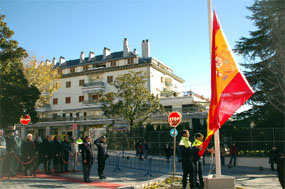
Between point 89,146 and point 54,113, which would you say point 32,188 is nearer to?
point 89,146

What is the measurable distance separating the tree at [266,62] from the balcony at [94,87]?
33.2 m

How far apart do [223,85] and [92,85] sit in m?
48.1

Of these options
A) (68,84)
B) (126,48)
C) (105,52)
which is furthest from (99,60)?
(68,84)

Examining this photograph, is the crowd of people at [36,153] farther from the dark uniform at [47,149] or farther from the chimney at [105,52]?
the chimney at [105,52]

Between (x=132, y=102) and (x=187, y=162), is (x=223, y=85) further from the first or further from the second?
(x=132, y=102)

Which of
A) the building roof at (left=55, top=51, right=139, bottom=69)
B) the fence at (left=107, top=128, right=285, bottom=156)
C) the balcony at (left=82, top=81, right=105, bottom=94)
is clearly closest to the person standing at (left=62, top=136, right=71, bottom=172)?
the fence at (left=107, top=128, right=285, bottom=156)

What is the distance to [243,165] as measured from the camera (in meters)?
19.3

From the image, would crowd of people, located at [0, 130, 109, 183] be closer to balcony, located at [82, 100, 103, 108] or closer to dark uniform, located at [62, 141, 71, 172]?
dark uniform, located at [62, 141, 71, 172]

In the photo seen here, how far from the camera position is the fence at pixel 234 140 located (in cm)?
1786

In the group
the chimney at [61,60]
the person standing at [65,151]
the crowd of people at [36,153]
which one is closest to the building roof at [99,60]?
the chimney at [61,60]

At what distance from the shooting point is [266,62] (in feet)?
70.9

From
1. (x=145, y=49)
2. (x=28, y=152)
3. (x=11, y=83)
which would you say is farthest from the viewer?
(x=145, y=49)

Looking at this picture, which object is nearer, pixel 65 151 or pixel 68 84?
pixel 65 151

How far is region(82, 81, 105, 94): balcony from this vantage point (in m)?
53.1
